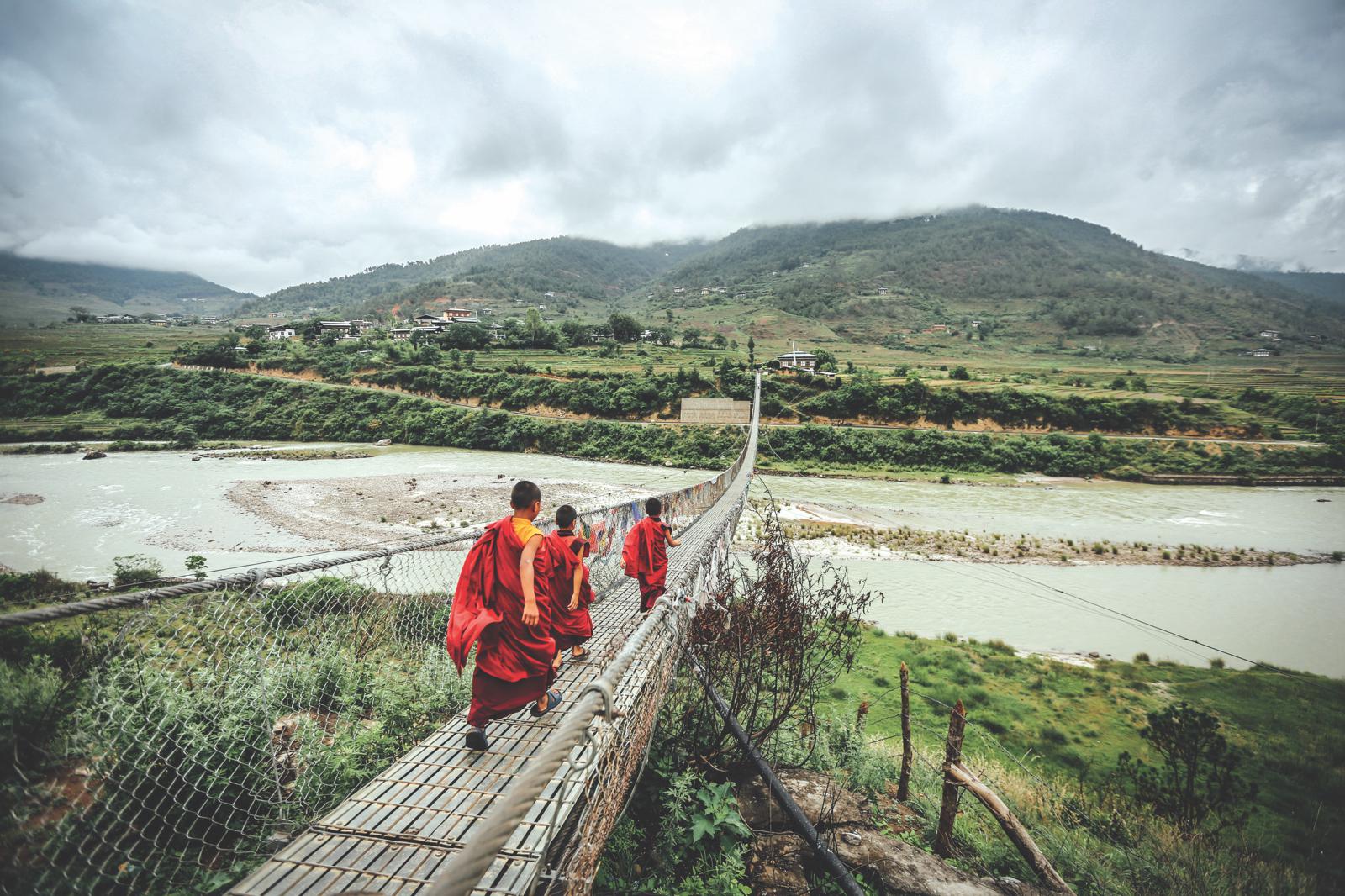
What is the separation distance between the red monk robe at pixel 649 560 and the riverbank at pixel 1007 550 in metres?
11.1

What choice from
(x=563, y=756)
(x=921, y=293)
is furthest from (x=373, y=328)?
(x=921, y=293)

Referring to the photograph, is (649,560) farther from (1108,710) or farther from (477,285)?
(477,285)

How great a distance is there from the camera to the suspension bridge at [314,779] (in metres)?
1.79

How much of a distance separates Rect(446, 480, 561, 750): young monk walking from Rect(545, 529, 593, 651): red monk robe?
439 mm

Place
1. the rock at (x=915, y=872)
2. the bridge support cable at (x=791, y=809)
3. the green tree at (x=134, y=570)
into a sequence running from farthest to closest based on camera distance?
the green tree at (x=134, y=570)
the rock at (x=915, y=872)
the bridge support cable at (x=791, y=809)

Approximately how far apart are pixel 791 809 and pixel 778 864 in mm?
334

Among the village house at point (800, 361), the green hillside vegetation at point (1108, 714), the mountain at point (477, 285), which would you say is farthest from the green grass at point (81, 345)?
the green hillside vegetation at point (1108, 714)

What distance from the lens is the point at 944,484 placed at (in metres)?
28.4

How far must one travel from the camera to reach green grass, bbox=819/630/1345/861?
264 inches

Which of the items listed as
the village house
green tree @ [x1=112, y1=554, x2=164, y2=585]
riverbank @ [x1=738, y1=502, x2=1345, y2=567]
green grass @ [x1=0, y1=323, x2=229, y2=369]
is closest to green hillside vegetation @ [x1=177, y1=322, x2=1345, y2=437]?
the village house

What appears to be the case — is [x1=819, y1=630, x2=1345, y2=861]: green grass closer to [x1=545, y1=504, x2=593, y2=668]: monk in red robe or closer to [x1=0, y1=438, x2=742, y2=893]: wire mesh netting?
[x1=545, y1=504, x2=593, y2=668]: monk in red robe

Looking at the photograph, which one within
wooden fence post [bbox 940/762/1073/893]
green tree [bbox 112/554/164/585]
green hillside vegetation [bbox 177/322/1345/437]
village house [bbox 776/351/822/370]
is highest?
village house [bbox 776/351/822/370]

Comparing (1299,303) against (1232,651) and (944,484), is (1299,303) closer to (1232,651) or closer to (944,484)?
(944,484)

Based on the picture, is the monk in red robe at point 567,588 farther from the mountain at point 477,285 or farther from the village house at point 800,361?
the mountain at point 477,285
